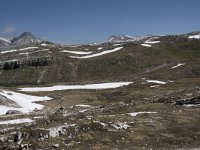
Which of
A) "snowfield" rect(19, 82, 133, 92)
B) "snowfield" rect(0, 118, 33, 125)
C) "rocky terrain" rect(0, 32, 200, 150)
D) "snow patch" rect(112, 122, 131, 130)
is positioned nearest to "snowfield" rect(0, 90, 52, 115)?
"rocky terrain" rect(0, 32, 200, 150)

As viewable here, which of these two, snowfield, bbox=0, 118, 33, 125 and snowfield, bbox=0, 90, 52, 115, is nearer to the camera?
snowfield, bbox=0, 118, 33, 125

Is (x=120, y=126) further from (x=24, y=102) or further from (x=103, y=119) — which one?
(x=24, y=102)

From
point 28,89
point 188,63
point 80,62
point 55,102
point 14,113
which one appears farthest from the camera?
point 80,62

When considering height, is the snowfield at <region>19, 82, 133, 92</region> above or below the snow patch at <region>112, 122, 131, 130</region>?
below

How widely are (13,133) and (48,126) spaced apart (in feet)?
17.9

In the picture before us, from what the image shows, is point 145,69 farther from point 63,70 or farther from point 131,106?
point 131,106

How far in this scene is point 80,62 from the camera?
639ft

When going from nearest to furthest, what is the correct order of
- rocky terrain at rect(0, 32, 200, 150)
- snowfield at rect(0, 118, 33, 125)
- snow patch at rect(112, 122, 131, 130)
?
rocky terrain at rect(0, 32, 200, 150)
snow patch at rect(112, 122, 131, 130)
snowfield at rect(0, 118, 33, 125)

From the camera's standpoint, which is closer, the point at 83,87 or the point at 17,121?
the point at 17,121

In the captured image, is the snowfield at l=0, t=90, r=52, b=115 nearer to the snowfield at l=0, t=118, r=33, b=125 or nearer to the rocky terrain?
the rocky terrain

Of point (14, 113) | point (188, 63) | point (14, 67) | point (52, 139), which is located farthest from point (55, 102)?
point (14, 67)

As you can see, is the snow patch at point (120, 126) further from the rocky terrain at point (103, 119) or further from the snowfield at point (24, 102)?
the snowfield at point (24, 102)

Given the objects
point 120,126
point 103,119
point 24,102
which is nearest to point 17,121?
point 103,119

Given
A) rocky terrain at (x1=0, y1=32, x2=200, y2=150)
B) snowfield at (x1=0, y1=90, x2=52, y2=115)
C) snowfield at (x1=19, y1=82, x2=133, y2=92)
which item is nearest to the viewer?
rocky terrain at (x1=0, y1=32, x2=200, y2=150)
